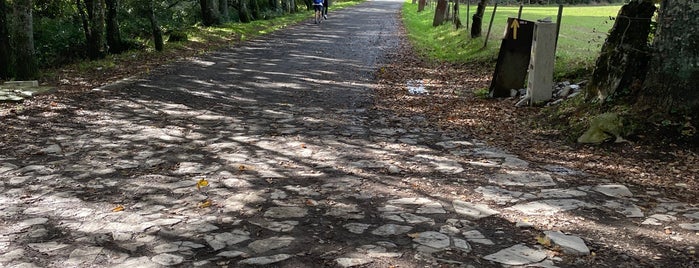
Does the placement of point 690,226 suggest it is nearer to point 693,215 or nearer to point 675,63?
point 693,215

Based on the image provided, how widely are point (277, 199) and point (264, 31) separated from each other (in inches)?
794

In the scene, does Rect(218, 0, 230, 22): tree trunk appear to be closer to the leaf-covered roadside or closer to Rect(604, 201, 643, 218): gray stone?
the leaf-covered roadside

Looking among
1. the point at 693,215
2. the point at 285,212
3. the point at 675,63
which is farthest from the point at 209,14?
the point at 693,215

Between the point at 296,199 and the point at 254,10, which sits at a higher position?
the point at 254,10

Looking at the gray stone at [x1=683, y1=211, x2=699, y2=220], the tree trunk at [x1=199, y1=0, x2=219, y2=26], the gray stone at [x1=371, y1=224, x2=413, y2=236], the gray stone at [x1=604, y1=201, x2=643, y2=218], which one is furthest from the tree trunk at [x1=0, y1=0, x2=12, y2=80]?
the tree trunk at [x1=199, y1=0, x2=219, y2=26]

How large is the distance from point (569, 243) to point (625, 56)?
13.9 ft

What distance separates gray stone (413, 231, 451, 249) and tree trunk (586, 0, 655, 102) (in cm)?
427

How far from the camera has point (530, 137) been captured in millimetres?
7367

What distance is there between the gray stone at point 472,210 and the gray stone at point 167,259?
7.23 ft

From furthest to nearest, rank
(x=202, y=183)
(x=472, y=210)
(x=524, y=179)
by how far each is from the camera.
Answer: (x=524, y=179), (x=202, y=183), (x=472, y=210)

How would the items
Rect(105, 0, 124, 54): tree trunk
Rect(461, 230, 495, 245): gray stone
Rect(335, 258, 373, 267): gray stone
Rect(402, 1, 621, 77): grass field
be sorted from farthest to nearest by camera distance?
Rect(105, 0, 124, 54): tree trunk, Rect(402, 1, 621, 77): grass field, Rect(461, 230, 495, 245): gray stone, Rect(335, 258, 373, 267): gray stone

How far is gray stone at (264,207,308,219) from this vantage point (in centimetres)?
457

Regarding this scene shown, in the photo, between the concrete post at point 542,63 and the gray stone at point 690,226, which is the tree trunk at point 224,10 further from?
the gray stone at point 690,226

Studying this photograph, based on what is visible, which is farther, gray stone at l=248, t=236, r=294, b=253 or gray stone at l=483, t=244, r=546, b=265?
gray stone at l=248, t=236, r=294, b=253
